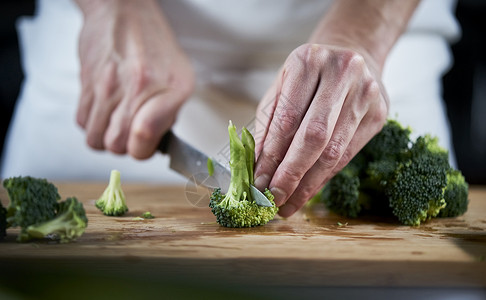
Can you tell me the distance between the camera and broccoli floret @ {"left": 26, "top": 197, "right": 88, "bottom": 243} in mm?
1199

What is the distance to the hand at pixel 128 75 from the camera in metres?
2.07

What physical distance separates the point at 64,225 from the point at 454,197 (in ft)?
3.58

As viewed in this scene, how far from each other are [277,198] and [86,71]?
1149 millimetres

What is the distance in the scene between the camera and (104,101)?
6.95 ft

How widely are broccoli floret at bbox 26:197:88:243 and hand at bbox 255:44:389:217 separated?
47 centimetres

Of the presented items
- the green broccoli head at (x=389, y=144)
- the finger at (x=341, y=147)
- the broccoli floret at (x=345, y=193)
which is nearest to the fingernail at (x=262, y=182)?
the finger at (x=341, y=147)

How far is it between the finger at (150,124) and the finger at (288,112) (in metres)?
0.67

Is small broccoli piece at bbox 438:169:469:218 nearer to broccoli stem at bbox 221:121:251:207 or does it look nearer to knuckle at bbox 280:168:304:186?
knuckle at bbox 280:168:304:186

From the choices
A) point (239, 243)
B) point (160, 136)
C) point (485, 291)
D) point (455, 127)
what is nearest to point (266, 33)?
point (160, 136)

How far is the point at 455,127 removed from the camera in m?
3.63

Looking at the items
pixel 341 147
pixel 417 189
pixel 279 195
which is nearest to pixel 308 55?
pixel 341 147

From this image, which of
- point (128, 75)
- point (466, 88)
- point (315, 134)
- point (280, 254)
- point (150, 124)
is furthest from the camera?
point (466, 88)

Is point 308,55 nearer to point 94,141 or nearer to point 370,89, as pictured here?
point 370,89

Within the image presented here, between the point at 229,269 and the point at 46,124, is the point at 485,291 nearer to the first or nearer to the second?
the point at 229,269
